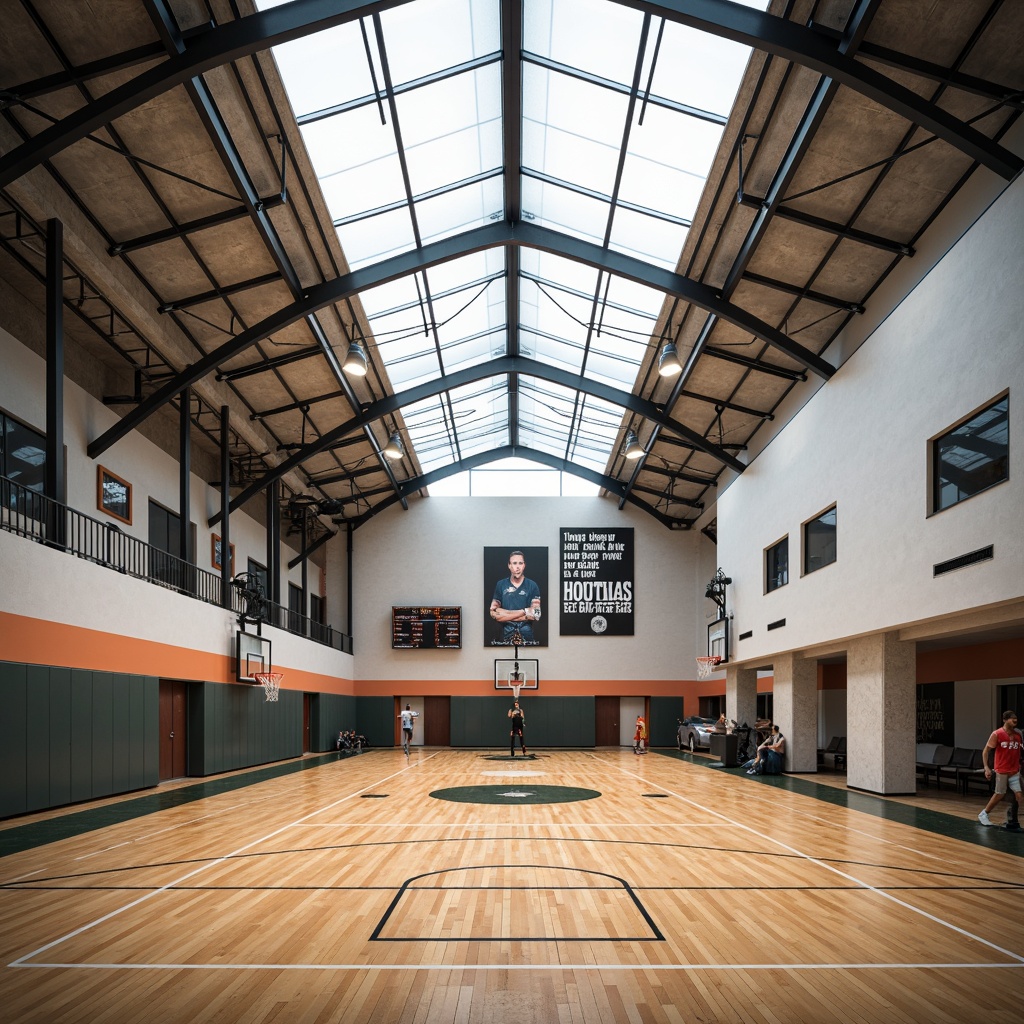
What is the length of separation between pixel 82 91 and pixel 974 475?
1356 centimetres

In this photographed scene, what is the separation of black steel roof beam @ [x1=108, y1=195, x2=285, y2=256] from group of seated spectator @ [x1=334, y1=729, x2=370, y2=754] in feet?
74.0

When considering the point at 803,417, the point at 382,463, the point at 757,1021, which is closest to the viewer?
the point at 757,1021

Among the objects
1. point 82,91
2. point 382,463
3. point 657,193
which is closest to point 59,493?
point 82,91

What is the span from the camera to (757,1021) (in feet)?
17.3

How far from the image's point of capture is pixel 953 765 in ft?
64.3

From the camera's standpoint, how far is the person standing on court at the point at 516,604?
3847 centimetres

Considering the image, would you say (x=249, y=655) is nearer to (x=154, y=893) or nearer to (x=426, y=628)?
(x=426, y=628)

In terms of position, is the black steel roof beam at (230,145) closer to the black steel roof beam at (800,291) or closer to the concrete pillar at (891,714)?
the black steel roof beam at (800,291)

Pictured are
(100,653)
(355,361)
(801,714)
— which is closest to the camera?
(100,653)

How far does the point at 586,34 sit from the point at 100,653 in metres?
13.3

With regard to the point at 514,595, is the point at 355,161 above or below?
above

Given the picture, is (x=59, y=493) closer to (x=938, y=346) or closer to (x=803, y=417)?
(x=938, y=346)

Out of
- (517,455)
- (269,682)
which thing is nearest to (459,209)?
(269,682)

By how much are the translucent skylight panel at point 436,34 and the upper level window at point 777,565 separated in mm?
13719
